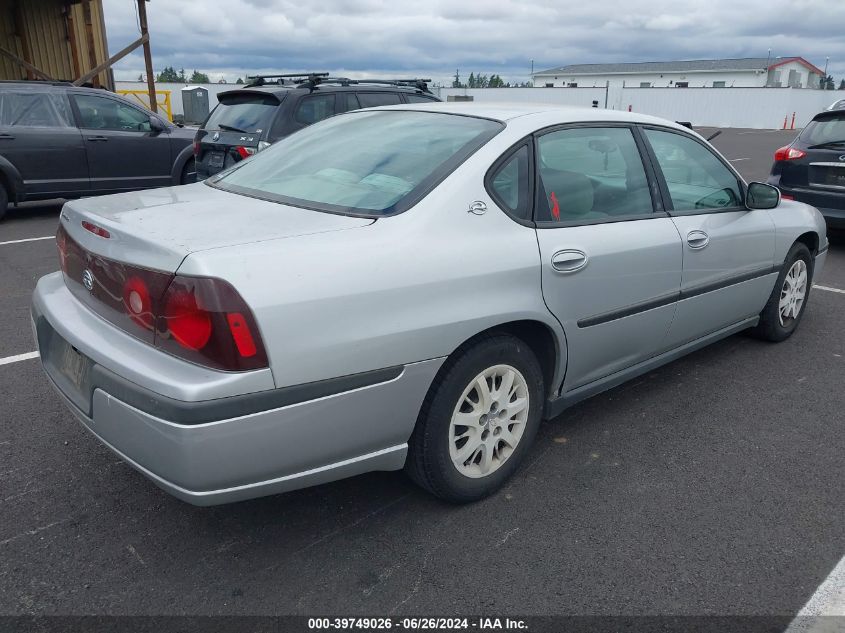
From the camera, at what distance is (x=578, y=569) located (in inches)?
98.9

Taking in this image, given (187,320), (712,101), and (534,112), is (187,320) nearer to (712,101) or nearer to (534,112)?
(534,112)

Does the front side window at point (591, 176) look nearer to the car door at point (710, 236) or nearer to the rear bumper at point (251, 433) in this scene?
the car door at point (710, 236)

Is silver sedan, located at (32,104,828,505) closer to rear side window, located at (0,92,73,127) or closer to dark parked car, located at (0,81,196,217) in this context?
dark parked car, located at (0,81,196,217)

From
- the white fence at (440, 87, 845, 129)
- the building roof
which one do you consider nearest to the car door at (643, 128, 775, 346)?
the white fence at (440, 87, 845, 129)

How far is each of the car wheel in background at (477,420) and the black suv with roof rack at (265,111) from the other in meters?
5.04

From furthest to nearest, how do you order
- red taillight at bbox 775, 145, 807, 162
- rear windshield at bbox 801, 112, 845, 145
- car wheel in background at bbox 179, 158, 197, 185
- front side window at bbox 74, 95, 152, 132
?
car wheel in background at bbox 179, 158, 197, 185, front side window at bbox 74, 95, 152, 132, red taillight at bbox 775, 145, 807, 162, rear windshield at bbox 801, 112, 845, 145

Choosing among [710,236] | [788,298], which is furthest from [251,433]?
[788,298]

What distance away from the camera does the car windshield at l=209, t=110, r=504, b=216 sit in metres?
2.77

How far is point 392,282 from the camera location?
2381 mm

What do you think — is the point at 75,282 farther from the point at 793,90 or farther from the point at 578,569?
the point at 793,90

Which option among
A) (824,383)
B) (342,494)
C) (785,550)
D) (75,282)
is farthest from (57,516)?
(824,383)

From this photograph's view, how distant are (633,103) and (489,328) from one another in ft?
163

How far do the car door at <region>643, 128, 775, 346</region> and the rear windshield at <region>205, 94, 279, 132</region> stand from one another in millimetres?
4624

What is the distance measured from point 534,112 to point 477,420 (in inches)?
56.7
